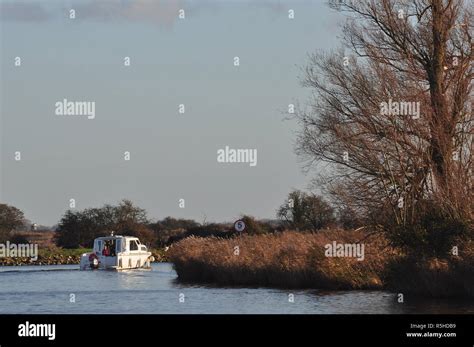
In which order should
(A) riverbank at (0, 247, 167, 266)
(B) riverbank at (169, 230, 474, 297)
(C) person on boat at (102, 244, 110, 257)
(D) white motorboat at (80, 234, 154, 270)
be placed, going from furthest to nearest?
1. (A) riverbank at (0, 247, 167, 266)
2. (C) person on boat at (102, 244, 110, 257)
3. (D) white motorboat at (80, 234, 154, 270)
4. (B) riverbank at (169, 230, 474, 297)

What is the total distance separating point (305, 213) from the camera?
56.5 meters

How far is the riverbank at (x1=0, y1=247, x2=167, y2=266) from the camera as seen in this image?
249 feet

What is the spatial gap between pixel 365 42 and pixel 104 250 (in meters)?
25.9

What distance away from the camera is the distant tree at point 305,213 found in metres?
45.8

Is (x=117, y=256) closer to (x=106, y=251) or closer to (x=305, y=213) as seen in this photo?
(x=106, y=251)

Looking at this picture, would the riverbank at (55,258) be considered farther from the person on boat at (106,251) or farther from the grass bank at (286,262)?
the grass bank at (286,262)

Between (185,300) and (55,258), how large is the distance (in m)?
41.1

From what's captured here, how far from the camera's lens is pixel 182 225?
89312mm

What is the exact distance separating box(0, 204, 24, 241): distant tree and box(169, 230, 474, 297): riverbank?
33.0 metres
